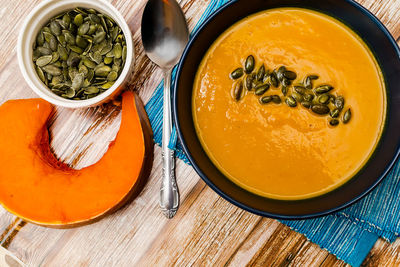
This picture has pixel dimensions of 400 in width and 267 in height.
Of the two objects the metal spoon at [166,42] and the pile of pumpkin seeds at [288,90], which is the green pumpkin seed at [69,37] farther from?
the pile of pumpkin seeds at [288,90]

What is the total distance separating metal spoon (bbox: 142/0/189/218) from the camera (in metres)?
1.33

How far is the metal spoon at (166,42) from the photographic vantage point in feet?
4.37

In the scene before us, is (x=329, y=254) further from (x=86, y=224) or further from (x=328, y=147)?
(x=86, y=224)

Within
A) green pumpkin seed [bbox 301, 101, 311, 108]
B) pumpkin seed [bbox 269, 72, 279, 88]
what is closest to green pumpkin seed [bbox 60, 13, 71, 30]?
pumpkin seed [bbox 269, 72, 279, 88]

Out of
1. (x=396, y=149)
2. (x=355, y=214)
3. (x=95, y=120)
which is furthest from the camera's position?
(x=95, y=120)

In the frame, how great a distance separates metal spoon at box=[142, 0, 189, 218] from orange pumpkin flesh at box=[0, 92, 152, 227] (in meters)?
0.08

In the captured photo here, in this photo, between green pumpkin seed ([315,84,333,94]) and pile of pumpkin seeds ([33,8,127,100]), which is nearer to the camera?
green pumpkin seed ([315,84,333,94])

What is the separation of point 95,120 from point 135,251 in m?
0.49

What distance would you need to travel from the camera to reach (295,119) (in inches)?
45.6

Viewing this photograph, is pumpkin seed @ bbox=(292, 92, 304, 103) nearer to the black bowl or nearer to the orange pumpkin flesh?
the black bowl

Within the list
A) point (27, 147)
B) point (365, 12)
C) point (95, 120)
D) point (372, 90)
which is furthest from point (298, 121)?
point (27, 147)

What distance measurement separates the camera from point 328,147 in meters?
1.15

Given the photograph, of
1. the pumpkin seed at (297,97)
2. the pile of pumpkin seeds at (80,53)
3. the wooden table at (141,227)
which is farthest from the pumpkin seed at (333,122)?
the pile of pumpkin seeds at (80,53)

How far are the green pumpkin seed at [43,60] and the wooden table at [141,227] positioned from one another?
134 mm
